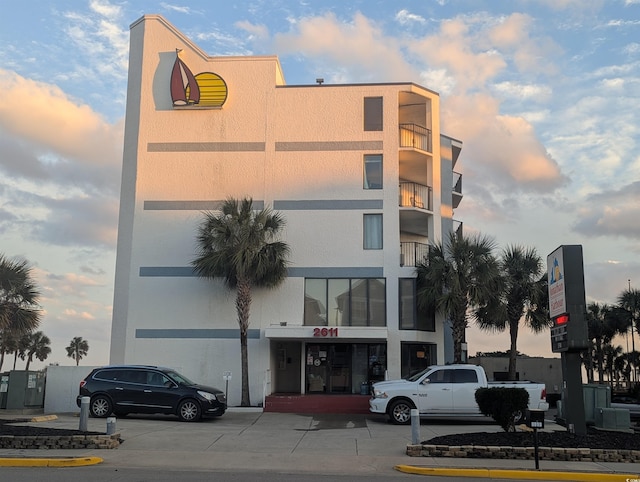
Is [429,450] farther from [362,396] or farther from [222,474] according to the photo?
[362,396]

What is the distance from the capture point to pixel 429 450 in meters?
14.7

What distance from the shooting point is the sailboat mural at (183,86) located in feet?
101

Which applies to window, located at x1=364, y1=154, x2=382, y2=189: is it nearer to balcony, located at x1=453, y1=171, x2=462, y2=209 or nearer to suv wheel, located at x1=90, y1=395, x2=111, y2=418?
balcony, located at x1=453, y1=171, x2=462, y2=209

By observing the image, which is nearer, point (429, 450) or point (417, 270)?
point (429, 450)

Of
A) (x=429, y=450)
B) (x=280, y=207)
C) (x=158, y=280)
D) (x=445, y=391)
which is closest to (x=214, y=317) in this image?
(x=158, y=280)

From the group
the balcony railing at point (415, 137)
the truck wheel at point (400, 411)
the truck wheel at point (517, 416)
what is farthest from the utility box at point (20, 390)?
the balcony railing at point (415, 137)

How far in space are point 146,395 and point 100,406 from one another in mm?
1541

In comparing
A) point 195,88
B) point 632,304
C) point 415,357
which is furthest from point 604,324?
point 195,88

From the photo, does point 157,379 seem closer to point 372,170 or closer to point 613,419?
point 372,170

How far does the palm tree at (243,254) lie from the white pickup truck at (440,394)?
7742 mm

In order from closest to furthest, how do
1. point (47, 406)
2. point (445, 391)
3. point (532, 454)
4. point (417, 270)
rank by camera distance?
point (532, 454) → point (445, 391) → point (47, 406) → point (417, 270)

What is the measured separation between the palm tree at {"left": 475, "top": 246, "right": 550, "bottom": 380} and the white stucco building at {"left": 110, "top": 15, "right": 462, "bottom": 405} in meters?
2.69

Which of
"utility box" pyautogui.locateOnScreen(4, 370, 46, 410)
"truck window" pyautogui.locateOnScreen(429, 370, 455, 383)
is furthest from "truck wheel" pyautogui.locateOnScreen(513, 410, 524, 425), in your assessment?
"utility box" pyautogui.locateOnScreen(4, 370, 46, 410)

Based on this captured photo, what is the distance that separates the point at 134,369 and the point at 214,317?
7.41 metres
